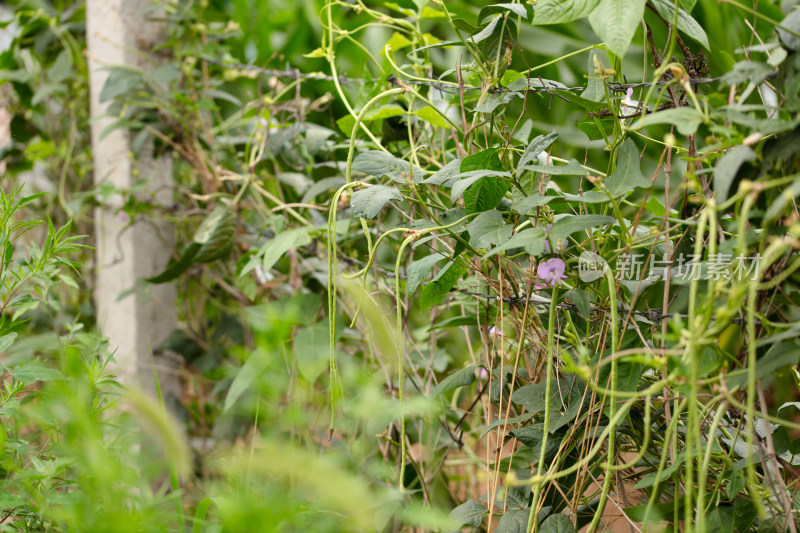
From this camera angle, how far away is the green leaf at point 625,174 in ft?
1.69

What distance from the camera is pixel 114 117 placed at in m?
1.34

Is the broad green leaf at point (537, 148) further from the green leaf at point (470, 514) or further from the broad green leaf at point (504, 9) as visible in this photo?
the green leaf at point (470, 514)

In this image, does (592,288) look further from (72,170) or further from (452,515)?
(72,170)

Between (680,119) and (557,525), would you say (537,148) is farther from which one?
(557,525)

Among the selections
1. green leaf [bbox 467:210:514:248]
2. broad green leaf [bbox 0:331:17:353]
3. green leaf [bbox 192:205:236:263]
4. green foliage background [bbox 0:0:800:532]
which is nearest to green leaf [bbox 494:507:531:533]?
green foliage background [bbox 0:0:800:532]

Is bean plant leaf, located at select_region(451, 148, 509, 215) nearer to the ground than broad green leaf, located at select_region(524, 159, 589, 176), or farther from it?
nearer to the ground

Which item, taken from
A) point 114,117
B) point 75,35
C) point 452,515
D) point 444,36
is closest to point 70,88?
point 75,35

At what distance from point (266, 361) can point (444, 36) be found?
1.70 m

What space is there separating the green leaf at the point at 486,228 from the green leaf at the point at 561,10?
17cm

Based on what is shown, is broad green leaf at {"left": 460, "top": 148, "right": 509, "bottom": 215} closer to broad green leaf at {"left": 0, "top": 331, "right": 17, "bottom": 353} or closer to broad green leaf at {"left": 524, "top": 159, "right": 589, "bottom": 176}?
broad green leaf at {"left": 524, "top": 159, "right": 589, "bottom": 176}

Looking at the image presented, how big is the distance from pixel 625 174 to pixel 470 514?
0.36 m

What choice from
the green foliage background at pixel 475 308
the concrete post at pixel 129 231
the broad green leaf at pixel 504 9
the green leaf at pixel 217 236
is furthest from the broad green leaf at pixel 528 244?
the concrete post at pixel 129 231

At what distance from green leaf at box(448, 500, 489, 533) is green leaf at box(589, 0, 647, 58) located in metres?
0.44

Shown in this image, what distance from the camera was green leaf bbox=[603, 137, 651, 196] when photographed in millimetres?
515
